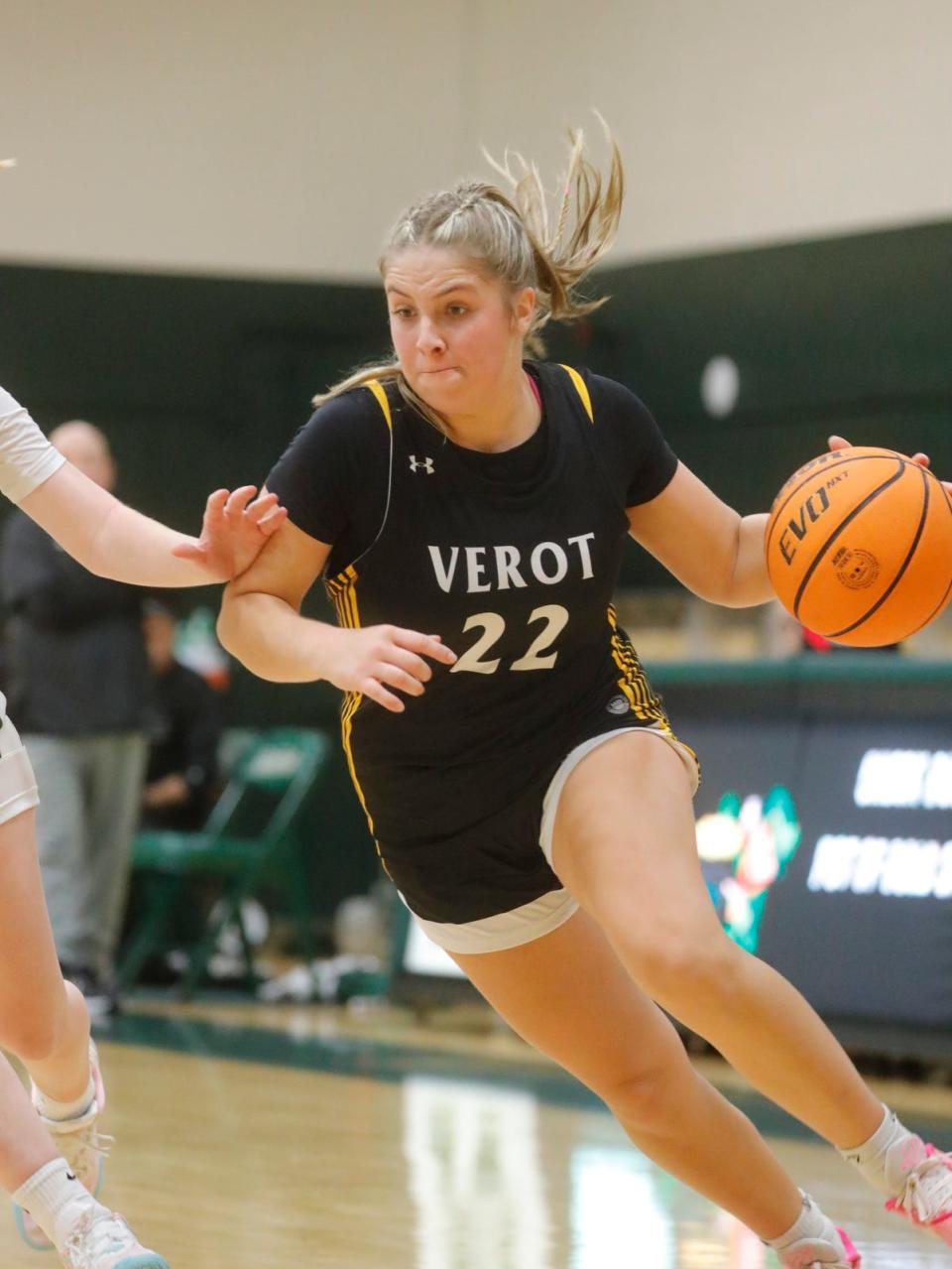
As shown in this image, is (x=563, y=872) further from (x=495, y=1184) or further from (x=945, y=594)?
(x=495, y=1184)

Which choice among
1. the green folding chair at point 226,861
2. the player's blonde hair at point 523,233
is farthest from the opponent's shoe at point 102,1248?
the green folding chair at point 226,861

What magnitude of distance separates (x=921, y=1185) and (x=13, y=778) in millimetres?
1645

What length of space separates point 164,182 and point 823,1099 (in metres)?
8.76

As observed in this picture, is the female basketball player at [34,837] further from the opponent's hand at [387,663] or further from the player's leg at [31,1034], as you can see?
the opponent's hand at [387,663]

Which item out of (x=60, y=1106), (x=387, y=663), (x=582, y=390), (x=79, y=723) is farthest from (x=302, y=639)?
(x=79, y=723)

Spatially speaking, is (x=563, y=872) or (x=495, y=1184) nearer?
(x=563, y=872)

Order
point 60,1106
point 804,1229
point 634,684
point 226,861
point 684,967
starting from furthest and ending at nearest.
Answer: point 226,861 → point 60,1106 → point 634,684 → point 804,1229 → point 684,967

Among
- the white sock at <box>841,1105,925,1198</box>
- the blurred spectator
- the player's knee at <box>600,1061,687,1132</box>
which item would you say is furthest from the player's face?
the blurred spectator

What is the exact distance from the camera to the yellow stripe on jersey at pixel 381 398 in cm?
337

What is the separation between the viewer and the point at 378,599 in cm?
338

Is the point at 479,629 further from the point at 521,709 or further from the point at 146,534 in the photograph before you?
the point at 146,534

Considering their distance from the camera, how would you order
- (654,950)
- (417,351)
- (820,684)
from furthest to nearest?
(820,684), (417,351), (654,950)

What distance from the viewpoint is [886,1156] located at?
332cm

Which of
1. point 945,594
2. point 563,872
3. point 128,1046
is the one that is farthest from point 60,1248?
point 128,1046
